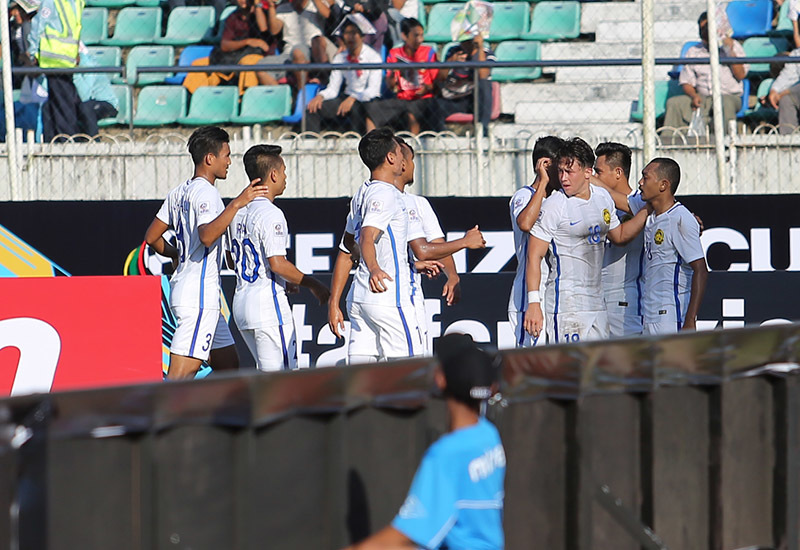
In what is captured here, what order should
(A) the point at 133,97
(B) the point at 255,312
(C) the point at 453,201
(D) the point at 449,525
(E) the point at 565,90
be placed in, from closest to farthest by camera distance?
(D) the point at 449,525
(B) the point at 255,312
(C) the point at 453,201
(A) the point at 133,97
(E) the point at 565,90

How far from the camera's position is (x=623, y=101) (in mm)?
12117


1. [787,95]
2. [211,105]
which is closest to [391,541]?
[787,95]

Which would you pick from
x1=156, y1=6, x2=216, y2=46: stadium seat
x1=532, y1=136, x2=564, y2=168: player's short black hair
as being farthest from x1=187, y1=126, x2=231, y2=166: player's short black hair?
x1=156, y1=6, x2=216, y2=46: stadium seat

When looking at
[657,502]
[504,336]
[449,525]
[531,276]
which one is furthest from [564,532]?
[504,336]

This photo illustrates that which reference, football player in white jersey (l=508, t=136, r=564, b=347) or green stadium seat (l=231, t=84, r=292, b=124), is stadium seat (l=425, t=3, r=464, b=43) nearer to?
green stadium seat (l=231, t=84, r=292, b=124)

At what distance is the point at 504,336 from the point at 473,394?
22.0 ft

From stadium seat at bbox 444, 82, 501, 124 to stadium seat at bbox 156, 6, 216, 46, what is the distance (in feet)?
13.6

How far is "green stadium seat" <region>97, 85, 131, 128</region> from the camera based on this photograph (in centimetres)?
1112

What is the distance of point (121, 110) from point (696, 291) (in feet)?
19.7

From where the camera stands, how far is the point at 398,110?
36.4 feet

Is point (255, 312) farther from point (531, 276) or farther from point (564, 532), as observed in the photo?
point (564, 532)

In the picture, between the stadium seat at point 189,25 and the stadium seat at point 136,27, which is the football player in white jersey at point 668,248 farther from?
the stadium seat at point 136,27

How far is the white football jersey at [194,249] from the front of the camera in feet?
26.8

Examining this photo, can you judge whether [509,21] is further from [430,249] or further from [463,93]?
[430,249]
